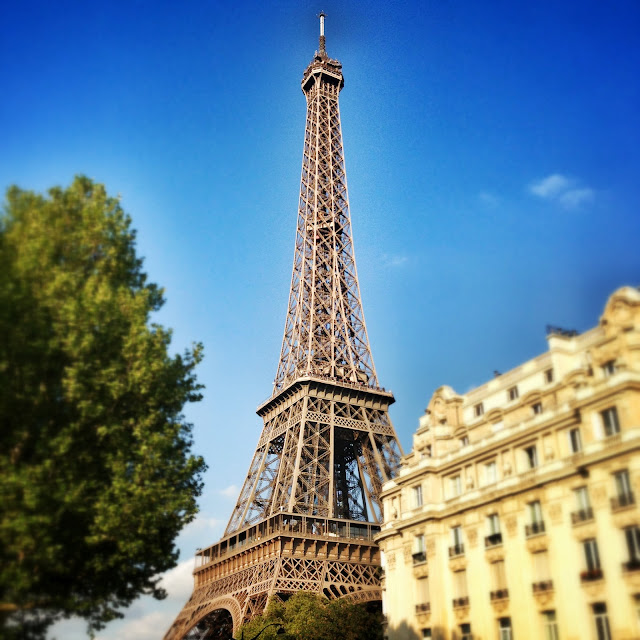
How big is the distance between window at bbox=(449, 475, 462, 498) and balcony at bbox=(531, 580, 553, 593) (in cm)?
713

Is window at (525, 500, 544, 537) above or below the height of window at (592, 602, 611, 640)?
above

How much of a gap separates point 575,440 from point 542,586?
6.16m

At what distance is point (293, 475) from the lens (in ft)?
208

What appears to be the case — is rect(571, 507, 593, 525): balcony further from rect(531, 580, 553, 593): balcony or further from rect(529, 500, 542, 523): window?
rect(531, 580, 553, 593): balcony

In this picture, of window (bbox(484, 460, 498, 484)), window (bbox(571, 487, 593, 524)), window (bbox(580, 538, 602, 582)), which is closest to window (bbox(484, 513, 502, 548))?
window (bbox(484, 460, 498, 484))

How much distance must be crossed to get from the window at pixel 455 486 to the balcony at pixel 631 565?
11118mm

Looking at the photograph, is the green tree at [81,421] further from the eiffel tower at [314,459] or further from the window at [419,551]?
the eiffel tower at [314,459]

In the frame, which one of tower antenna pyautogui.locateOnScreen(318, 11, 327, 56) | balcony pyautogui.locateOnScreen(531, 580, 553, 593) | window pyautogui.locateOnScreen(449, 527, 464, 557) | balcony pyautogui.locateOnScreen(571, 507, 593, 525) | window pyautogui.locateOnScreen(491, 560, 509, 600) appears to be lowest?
balcony pyautogui.locateOnScreen(531, 580, 553, 593)

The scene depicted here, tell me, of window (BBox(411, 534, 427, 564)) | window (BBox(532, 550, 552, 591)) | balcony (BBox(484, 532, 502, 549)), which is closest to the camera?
window (BBox(532, 550, 552, 591))

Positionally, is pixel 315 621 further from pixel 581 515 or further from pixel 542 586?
pixel 581 515

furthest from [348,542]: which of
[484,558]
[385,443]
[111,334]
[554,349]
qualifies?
[111,334]

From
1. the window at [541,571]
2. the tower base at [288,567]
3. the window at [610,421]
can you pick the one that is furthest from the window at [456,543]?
the tower base at [288,567]

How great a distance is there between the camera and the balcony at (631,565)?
2588 centimetres

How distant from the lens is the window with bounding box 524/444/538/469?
→ 32.2 metres
